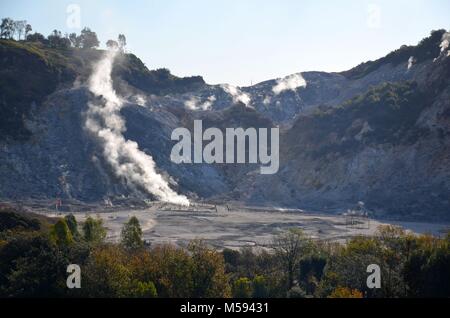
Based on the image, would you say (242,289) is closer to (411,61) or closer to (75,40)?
(411,61)

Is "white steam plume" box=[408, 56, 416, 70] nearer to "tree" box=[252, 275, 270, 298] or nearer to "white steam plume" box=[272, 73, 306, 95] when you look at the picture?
"white steam plume" box=[272, 73, 306, 95]

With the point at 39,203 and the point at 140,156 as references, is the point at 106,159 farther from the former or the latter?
the point at 39,203

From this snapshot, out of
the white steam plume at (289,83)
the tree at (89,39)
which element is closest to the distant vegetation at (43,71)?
the tree at (89,39)

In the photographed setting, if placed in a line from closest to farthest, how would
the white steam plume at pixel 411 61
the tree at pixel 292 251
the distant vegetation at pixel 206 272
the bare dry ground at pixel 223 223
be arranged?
1. the distant vegetation at pixel 206 272
2. the tree at pixel 292 251
3. the bare dry ground at pixel 223 223
4. the white steam plume at pixel 411 61

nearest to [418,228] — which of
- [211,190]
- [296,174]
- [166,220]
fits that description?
[166,220]

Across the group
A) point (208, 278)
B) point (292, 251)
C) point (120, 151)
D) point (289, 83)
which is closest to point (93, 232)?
point (292, 251)

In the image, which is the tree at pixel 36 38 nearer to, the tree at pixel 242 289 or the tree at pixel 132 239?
the tree at pixel 132 239
